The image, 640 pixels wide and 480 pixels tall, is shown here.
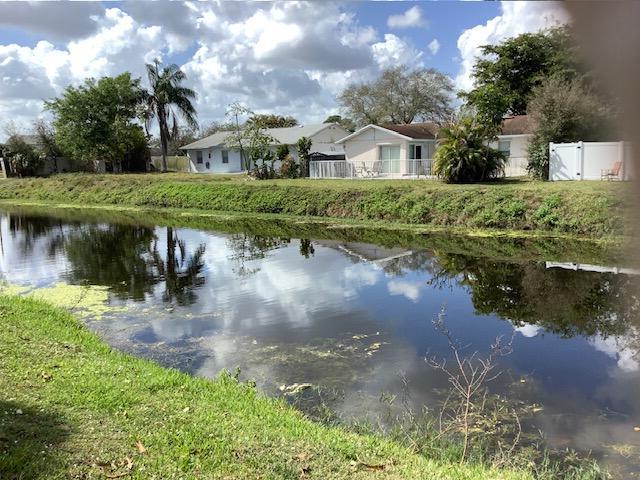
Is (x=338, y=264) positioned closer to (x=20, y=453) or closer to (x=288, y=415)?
(x=288, y=415)

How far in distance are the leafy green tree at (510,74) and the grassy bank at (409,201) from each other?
11654 millimetres

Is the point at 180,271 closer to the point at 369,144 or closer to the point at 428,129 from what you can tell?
the point at 369,144

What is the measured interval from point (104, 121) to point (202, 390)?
50.0 m

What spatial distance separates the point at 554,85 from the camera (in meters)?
27.2

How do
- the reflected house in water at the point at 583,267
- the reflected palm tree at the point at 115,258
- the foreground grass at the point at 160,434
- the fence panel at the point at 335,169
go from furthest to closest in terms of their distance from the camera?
1. the fence panel at the point at 335,169
2. the reflected palm tree at the point at 115,258
3. the reflected house in water at the point at 583,267
4. the foreground grass at the point at 160,434

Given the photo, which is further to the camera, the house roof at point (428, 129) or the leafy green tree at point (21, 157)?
the leafy green tree at point (21, 157)

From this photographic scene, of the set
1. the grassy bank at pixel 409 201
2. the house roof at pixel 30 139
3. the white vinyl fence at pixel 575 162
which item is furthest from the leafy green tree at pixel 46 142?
the white vinyl fence at pixel 575 162

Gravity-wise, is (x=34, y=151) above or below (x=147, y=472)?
above

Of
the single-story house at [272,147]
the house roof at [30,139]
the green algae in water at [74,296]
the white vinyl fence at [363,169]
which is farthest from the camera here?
the house roof at [30,139]

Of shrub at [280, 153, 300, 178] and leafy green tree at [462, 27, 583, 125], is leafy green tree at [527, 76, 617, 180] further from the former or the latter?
shrub at [280, 153, 300, 178]

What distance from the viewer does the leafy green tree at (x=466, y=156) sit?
2756 centimetres

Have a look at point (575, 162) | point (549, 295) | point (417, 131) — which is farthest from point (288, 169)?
point (549, 295)

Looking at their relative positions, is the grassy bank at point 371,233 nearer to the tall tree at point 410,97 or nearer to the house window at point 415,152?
the house window at point 415,152

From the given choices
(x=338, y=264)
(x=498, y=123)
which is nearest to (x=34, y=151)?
(x=498, y=123)
